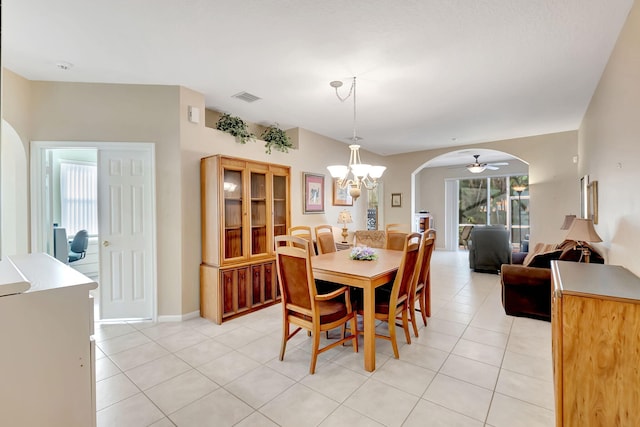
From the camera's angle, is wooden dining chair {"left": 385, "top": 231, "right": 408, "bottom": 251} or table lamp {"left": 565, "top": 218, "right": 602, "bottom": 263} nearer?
table lamp {"left": 565, "top": 218, "right": 602, "bottom": 263}

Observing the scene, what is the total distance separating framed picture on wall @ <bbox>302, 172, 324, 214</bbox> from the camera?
204 inches

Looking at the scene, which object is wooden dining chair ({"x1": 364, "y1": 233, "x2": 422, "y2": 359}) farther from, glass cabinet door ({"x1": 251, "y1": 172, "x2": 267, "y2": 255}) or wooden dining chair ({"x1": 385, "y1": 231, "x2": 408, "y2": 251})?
glass cabinet door ({"x1": 251, "y1": 172, "x2": 267, "y2": 255})

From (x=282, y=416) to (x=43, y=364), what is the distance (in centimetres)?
132

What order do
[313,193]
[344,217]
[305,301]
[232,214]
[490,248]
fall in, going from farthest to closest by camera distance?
1. [490,248]
2. [344,217]
3. [313,193]
4. [232,214]
5. [305,301]

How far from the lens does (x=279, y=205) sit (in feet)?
14.4

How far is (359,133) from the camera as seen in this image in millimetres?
5449

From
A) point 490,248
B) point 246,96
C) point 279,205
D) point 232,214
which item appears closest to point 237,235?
point 232,214

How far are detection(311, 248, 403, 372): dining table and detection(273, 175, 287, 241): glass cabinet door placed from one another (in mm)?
1422

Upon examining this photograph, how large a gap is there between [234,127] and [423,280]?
3.10m

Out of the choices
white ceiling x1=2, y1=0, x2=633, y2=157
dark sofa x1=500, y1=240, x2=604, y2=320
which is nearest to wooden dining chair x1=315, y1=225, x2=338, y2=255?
white ceiling x1=2, y1=0, x2=633, y2=157

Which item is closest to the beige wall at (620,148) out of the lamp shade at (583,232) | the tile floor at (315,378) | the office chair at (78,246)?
the lamp shade at (583,232)

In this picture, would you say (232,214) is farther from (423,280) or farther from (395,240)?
(423,280)

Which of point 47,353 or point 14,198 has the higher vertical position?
point 14,198

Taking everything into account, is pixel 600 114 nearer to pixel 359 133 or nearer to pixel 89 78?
pixel 359 133
